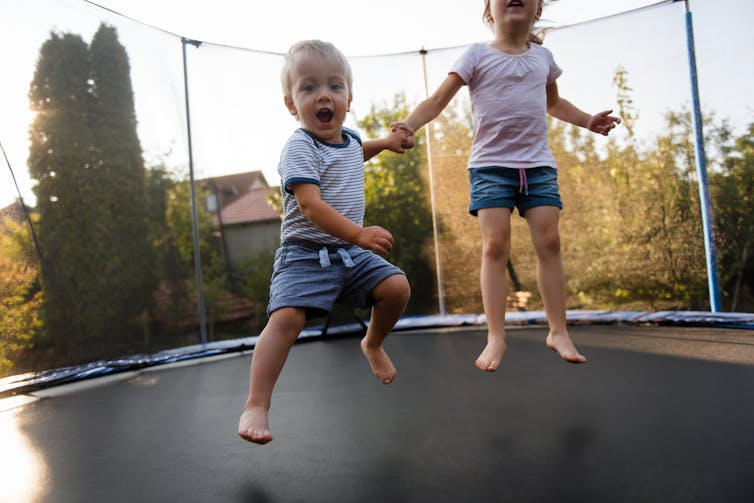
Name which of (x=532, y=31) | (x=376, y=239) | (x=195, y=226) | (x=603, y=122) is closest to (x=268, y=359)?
(x=376, y=239)

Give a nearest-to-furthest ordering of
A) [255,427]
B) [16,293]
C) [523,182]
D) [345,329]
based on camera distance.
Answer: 1. [255,427]
2. [523,182]
3. [16,293]
4. [345,329]

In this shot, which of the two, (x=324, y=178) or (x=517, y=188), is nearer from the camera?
(x=324, y=178)

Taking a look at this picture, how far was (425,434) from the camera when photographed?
3.78 feet

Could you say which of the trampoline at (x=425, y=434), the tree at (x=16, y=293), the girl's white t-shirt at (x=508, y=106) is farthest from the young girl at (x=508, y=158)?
the tree at (x=16, y=293)

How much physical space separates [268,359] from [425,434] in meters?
0.34

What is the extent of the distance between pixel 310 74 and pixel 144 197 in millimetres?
1602

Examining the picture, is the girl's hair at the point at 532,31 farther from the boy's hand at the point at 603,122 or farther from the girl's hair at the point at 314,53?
the girl's hair at the point at 314,53

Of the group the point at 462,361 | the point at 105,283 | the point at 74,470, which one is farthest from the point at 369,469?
the point at 105,283

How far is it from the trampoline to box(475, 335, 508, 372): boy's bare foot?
79 mm

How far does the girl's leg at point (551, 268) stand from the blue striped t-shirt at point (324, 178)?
20.2 inches

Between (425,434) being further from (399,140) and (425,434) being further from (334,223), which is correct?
(399,140)

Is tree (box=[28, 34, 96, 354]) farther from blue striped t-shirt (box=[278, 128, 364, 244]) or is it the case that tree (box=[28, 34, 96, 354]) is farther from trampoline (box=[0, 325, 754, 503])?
blue striped t-shirt (box=[278, 128, 364, 244])

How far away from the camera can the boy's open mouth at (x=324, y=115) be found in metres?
1.21

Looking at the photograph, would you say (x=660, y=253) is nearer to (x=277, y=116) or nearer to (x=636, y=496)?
(x=277, y=116)
